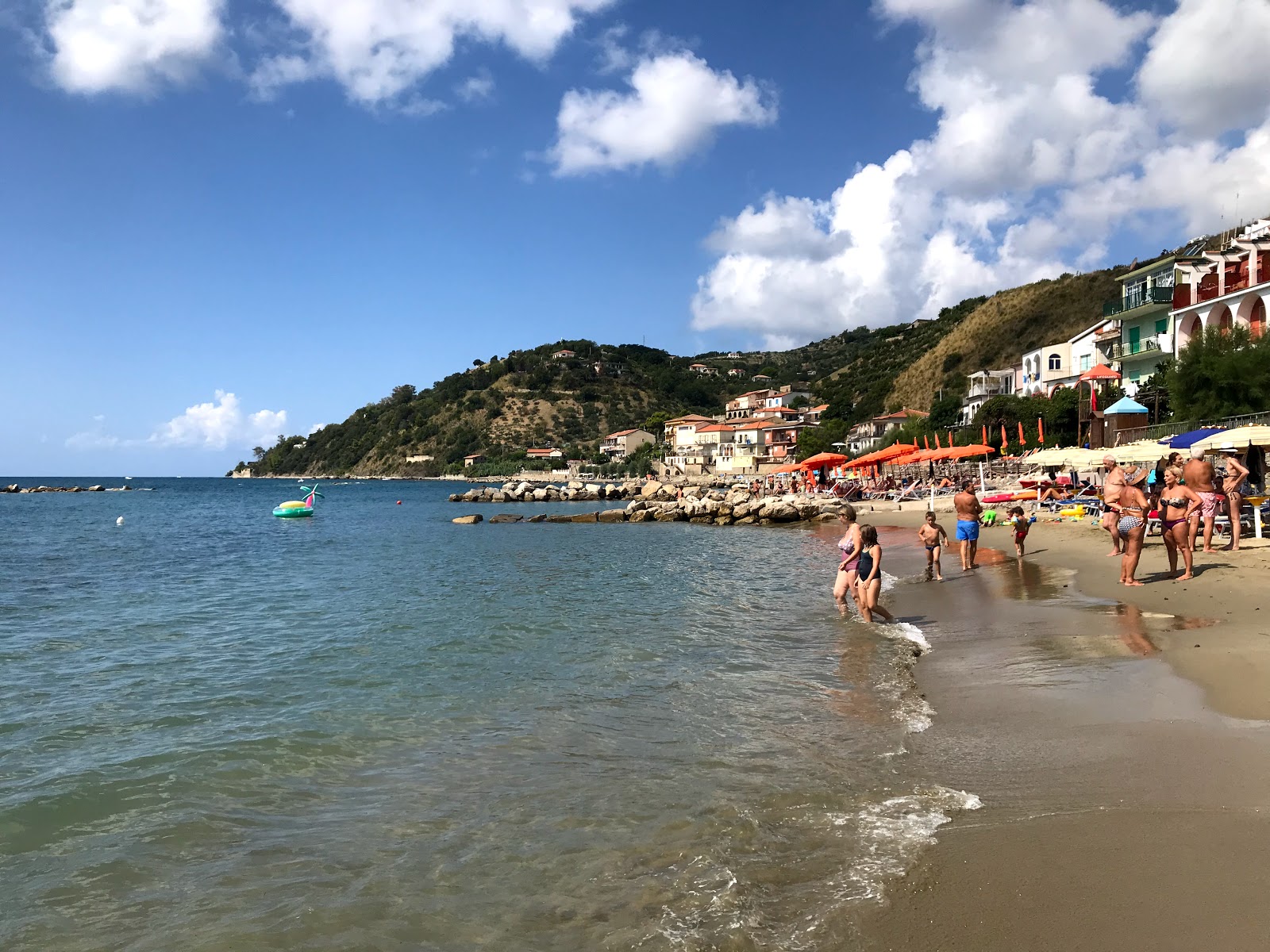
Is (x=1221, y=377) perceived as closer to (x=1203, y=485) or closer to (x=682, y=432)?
(x=1203, y=485)

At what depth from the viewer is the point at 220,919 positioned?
4.02 meters

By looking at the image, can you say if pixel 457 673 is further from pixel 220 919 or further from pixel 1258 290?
pixel 1258 290

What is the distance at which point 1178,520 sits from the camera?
476 inches

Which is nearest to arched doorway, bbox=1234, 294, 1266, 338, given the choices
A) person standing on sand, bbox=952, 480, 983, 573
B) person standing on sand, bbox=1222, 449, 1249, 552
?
person standing on sand, bbox=1222, 449, 1249, 552

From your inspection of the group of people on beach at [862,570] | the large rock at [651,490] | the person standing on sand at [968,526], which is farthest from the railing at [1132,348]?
the group of people on beach at [862,570]

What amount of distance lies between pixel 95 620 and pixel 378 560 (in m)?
10.5

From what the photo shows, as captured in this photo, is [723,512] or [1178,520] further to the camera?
[723,512]

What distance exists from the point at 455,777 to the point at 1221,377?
3029 centimetres

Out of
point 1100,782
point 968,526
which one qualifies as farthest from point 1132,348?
point 1100,782

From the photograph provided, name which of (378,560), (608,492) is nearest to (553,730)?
(378,560)

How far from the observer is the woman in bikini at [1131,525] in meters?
11.9

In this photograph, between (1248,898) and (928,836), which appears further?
(928,836)

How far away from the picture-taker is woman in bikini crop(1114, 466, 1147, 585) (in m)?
11.9

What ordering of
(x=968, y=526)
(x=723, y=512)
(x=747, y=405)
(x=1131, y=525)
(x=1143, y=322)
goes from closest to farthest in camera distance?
(x=1131, y=525), (x=968, y=526), (x=723, y=512), (x=1143, y=322), (x=747, y=405)
